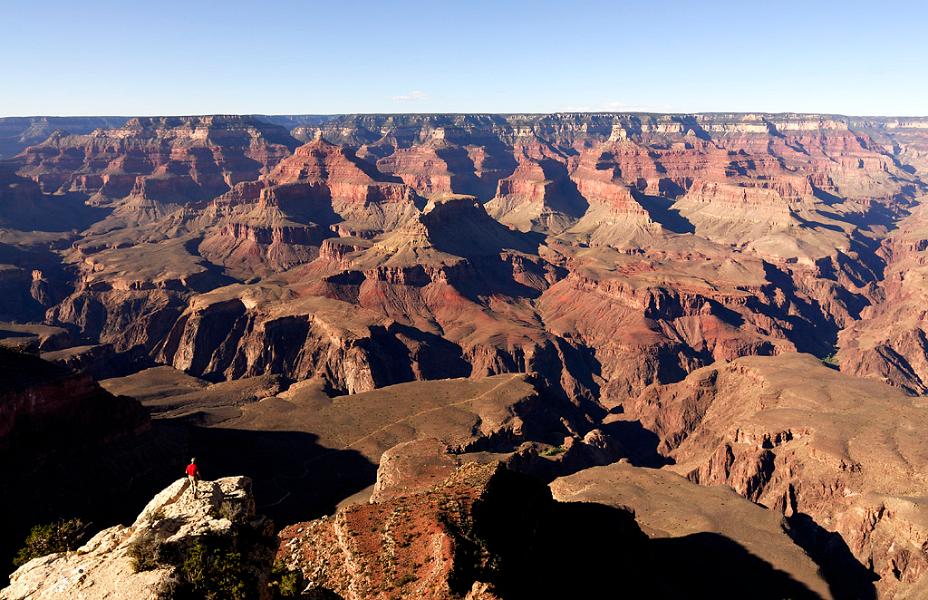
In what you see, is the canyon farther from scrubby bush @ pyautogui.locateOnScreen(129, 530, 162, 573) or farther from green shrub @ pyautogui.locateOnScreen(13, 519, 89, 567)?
green shrub @ pyautogui.locateOnScreen(13, 519, 89, 567)

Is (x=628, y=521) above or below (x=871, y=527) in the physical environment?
above

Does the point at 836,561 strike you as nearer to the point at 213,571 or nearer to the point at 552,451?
the point at 552,451

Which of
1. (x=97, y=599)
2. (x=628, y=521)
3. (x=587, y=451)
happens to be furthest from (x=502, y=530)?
(x=587, y=451)

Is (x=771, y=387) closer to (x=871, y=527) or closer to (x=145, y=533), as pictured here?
(x=871, y=527)

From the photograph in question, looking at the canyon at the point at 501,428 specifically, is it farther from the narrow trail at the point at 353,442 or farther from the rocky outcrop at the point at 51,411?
the narrow trail at the point at 353,442

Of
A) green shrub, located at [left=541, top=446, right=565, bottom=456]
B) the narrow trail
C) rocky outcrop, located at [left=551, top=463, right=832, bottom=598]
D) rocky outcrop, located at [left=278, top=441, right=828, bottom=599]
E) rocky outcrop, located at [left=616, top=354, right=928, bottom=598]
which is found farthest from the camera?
green shrub, located at [left=541, top=446, right=565, bottom=456]

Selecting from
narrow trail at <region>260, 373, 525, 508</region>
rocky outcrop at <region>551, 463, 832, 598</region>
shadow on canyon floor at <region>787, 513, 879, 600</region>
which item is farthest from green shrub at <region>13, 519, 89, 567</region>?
shadow on canyon floor at <region>787, 513, 879, 600</region>

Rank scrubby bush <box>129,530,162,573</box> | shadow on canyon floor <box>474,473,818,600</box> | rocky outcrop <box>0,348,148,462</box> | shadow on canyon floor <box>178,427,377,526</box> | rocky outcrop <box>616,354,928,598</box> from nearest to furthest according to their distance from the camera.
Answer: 1. scrubby bush <box>129,530,162,573</box>
2. shadow on canyon floor <box>474,473,818,600</box>
3. rocky outcrop <box>0,348,148,462</box>
4. rocky outcrop <box>616,354,928,598</box>
5. shadow on canyon floor <box>178,427,377,526</box>

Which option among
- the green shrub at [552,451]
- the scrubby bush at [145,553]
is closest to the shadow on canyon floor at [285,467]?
the green shrub at [552,451]
